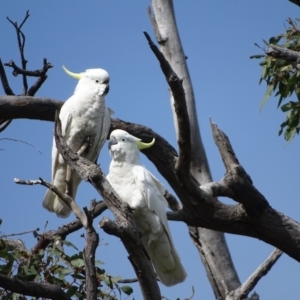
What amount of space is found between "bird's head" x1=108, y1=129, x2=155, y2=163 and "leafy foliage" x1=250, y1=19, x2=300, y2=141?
64 centimetres

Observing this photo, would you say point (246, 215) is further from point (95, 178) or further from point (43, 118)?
point (43, 118)

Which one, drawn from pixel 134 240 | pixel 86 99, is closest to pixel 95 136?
pixel 86 99

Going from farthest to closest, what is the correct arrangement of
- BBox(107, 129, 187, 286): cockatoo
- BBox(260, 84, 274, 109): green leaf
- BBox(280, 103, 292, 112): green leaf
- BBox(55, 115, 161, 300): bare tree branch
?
BBox(260, 84, 274, 109): green leaf
BBox(280, 103, 292, 112): green leaf
BBox(107, 129, 187, 286): cockatoo
BBox(55, 115, 161, 300): bare tree branch

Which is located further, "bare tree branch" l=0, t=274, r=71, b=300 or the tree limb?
the tree limb

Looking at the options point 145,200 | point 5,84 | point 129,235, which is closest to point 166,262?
Answer: point 145,200

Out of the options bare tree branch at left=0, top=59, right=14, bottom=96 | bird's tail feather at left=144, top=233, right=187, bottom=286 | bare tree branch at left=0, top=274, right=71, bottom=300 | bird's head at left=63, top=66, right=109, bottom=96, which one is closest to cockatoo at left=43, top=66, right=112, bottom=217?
bird's head at left=63, top=66, right=109, bottom=96

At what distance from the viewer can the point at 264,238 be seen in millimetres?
2857

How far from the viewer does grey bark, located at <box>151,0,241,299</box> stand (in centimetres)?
337

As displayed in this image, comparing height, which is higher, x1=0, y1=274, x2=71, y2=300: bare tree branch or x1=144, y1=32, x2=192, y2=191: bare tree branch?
x1=144, y1=32, x2=192, y2=191: bare tree branch

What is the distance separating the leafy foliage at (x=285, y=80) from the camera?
2891 mm

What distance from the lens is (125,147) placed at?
9.06ft

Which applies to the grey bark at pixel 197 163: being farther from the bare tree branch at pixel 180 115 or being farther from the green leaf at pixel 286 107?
the bare tree branch at pixel 180 115


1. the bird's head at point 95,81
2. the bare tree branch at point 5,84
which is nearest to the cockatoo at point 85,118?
the bird's head at point 95,81

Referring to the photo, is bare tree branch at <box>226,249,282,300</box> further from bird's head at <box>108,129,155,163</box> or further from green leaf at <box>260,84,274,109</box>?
green leaf at <box>260,84,274,109</box>
